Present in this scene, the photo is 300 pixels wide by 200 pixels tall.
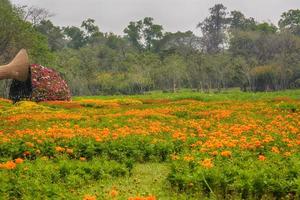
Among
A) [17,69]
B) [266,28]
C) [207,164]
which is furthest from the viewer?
[266,28]

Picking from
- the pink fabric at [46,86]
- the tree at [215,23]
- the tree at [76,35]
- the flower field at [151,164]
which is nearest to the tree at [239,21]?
the tree at [215,23]

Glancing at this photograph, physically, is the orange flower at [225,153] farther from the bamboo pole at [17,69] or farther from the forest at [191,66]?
Answer: the forest at [191,66]

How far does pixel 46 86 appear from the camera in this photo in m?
28.7

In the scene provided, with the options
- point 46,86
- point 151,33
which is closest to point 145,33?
point 151,33

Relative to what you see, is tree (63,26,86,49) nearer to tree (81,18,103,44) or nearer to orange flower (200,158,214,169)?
tree (81,18,103,44)

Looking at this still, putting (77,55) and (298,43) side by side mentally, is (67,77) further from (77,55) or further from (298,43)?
(298,43)

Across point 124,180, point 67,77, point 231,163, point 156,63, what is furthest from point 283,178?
point 156,63

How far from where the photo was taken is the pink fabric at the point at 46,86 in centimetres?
2831

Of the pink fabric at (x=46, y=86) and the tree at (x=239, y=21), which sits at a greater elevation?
the tree at (x=239, y=21)

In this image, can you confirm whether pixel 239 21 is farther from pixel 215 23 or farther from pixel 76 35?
pixel 76 35

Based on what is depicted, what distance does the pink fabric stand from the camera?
92.9 feet

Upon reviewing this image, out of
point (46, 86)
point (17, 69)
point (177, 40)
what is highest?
point (177, 40)

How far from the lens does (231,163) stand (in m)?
7.96

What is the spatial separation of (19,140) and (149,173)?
3157 millimetres
